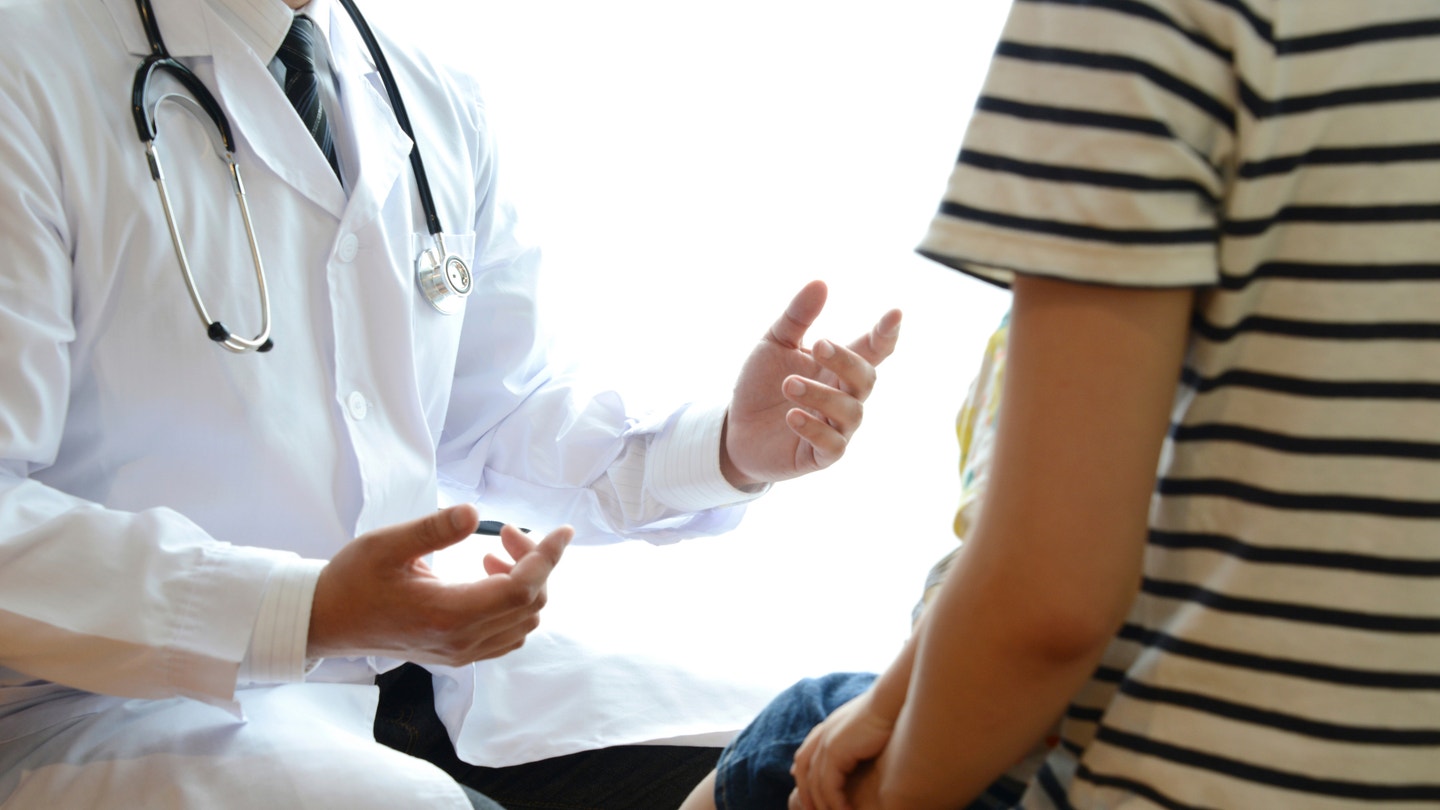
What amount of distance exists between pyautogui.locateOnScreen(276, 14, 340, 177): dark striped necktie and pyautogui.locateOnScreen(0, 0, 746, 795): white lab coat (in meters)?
0.03

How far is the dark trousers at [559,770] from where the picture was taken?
1.10m

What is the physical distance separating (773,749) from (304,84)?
80cm

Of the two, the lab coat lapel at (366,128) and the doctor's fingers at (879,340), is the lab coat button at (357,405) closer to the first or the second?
the lab coat lapel at (366,128)

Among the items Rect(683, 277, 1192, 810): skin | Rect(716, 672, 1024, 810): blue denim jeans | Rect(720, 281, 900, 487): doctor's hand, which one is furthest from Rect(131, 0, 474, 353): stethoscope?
Rect(683, 277, 1192, 810): skin

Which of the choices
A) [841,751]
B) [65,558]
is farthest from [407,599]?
[841,751]

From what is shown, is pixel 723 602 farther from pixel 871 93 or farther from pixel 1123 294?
pixel 1123 294

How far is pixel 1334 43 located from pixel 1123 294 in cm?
13

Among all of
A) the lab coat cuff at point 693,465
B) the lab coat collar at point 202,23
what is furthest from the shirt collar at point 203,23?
the lab coat cuff at point 693,465

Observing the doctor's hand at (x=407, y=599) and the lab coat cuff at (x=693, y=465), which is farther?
the lab coat cuff at (x=693, y=465)

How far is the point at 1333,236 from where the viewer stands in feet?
1.46

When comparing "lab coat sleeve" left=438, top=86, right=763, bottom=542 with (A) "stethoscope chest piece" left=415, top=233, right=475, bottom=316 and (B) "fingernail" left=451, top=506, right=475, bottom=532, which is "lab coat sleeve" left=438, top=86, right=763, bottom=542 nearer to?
(A) "stethoscope chest piece" left=415, top=233, right=475, bottom=316

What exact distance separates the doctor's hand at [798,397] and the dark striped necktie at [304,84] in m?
0.47

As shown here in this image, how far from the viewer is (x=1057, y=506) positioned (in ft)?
1.50

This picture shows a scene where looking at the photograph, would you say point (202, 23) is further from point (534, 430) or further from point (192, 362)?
point (534, 430)
